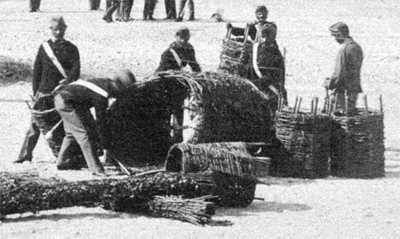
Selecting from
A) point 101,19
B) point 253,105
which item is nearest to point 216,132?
point 253,105

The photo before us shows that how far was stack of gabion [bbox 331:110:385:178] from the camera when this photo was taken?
11.6 m

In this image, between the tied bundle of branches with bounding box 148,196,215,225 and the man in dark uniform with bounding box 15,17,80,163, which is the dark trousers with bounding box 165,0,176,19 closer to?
the man in dark uniform with bounding box 15,17,80,163

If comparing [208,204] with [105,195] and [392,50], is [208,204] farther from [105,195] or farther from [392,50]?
[392,50]

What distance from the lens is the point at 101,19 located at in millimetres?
27719

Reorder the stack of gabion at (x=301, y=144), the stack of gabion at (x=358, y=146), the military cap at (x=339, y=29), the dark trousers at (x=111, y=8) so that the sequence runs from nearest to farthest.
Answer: the stack of gabion at (x=301, y=144), the stack of gabion at (x=358, y=146), the military cap at (x=339, y=29), the dark trousers at (x=111, y=8)

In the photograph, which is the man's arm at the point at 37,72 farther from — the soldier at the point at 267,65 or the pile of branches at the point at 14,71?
→ the pile of branches at the point at 14,71

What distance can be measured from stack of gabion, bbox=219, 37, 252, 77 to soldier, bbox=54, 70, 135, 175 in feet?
6.33

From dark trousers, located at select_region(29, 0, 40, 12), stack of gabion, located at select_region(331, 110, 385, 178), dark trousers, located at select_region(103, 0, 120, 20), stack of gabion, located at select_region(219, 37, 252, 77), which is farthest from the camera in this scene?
dark trousers, located at select_region(29, 0, 40, 12)

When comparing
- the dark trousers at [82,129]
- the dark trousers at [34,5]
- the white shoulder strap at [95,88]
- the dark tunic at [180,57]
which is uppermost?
the dark trousers at [34,5]

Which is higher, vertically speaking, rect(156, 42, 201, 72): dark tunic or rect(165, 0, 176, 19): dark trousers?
rect(165, 0, 176, 19): dark trousers

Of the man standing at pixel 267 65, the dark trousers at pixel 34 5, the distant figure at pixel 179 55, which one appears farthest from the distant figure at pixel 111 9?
the man standing at pixel 267 65

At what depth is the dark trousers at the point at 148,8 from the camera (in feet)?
88.3

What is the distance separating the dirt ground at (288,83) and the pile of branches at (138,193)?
0.42ft

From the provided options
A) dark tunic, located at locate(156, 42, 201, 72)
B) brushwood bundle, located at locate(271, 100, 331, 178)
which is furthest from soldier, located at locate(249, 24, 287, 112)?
brushwood bundle, located at locate(271, 100, 331, 178)
